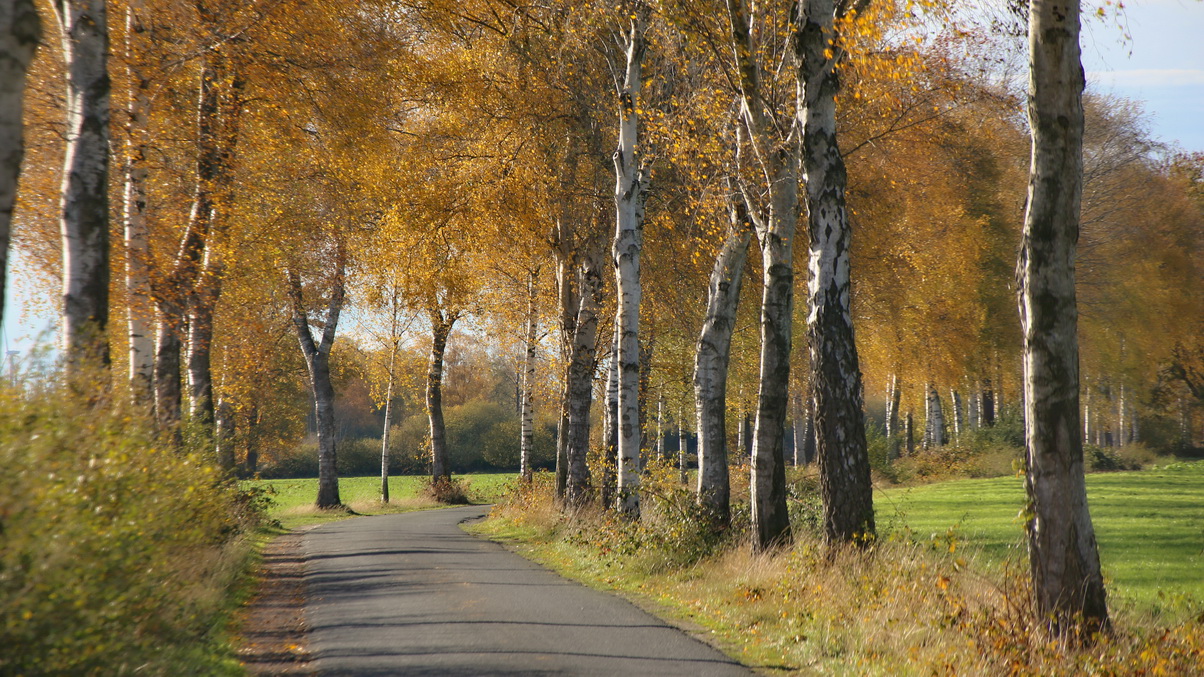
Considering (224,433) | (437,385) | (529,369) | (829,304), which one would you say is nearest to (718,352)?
(829,304)

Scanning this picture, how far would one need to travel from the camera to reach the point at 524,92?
1695cm

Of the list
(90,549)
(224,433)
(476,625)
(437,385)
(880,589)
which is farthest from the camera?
(437,385)

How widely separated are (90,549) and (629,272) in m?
10.6

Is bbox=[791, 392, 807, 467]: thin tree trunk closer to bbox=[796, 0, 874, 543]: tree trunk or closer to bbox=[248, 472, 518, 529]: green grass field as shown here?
bbox=[248, 472, 518, 529]: green grass field

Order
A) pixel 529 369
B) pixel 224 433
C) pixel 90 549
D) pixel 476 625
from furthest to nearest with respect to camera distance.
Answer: pixel 529 369
pixel 224 433
pixel 476 625
pixel 90 549

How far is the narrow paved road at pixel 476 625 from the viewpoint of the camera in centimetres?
690

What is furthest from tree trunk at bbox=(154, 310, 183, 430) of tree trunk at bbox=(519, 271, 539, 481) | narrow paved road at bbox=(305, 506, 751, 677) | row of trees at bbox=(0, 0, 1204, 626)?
tree trunk at bbox=(519, 271, 539, 481)

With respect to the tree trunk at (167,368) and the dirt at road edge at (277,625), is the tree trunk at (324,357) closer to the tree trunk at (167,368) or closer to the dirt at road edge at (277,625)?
the tree trunk at (167,368)

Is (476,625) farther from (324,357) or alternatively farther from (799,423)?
(799,423)

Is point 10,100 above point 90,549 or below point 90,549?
above

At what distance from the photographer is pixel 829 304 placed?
9.50 m

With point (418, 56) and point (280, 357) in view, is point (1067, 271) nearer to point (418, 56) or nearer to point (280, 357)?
point (418, 56)

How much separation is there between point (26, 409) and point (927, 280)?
26585 mm

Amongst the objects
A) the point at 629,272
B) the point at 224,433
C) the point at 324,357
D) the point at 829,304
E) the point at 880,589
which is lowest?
the point at 880,589
